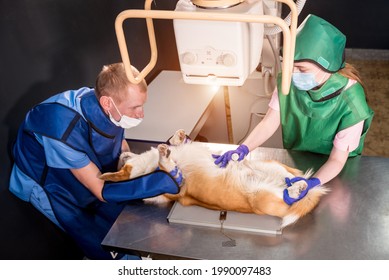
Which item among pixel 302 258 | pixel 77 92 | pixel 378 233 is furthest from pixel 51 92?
pixel 378 233

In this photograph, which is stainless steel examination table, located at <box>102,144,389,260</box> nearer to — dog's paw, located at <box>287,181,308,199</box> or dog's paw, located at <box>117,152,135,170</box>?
dog's paw, located at <box>287,181,308,199</box>

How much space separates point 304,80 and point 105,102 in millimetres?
816

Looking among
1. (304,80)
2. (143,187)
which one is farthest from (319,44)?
(143,187)

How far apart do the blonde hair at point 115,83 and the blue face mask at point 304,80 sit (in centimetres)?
62

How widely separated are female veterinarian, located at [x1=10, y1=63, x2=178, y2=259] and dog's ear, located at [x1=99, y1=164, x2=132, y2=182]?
0.03 metres

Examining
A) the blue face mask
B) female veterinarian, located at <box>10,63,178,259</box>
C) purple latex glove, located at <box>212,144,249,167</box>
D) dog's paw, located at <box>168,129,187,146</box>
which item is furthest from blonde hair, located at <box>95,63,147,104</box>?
the blue face mask

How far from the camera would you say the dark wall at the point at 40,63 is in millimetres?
1840

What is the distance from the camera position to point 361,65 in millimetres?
4512

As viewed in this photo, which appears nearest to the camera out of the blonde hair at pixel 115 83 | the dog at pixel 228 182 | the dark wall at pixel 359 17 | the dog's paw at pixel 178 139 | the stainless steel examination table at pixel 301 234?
the stainless steel examination table at pixel 301 234

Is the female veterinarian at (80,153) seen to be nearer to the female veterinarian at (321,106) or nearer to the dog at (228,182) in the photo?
the dog at (228,182)

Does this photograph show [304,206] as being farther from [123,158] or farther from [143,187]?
[123,158]

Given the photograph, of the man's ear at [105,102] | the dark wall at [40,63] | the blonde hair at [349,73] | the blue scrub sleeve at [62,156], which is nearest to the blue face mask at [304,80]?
the blonde hair at [349,73]

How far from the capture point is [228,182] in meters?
1.58

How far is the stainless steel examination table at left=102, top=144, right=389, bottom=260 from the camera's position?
4.54 ft
